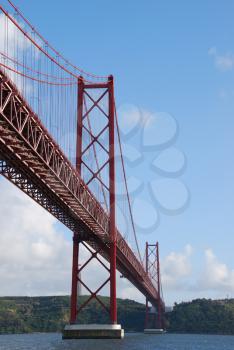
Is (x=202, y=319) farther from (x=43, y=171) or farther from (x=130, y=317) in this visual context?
(x=43, y=171)

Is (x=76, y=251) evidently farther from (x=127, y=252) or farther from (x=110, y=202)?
(x=127, y=252)

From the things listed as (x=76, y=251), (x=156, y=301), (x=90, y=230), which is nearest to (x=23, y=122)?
(x=90, y=230)

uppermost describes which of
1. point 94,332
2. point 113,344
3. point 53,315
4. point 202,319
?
point 53,315

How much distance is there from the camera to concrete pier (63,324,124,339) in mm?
47828

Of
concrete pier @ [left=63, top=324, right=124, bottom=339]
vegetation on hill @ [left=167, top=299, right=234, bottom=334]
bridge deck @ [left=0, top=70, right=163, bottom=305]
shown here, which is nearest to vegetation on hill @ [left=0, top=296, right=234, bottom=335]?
vegetation on hill @ [left=167, top=299, right=234, bottom=334]

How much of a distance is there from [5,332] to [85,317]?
1820 centimetres

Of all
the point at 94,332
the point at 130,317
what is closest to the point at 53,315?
the point at 130,317

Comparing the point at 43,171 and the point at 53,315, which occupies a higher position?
the point at 43,171

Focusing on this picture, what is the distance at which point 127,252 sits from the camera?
209 feet

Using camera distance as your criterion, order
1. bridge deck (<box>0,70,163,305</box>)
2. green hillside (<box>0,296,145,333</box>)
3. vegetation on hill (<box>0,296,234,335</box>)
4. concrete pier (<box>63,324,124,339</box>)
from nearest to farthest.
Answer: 1. bridge deck (<box>0,70,163,305</box>)
2. concrete pier (<box>63,324,124,339</box>)
3. vegetation on hill (<box>0,296,234,335</box>)
4. green hillside (<box>0,296,145,333</box>)

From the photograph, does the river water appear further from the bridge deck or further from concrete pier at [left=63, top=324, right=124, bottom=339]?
the bridge deck

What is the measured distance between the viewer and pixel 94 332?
47719mm

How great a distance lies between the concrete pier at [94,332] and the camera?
47.8m

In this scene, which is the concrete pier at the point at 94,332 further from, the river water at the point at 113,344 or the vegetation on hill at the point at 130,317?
the vegetation on hill at the point at 130,317
